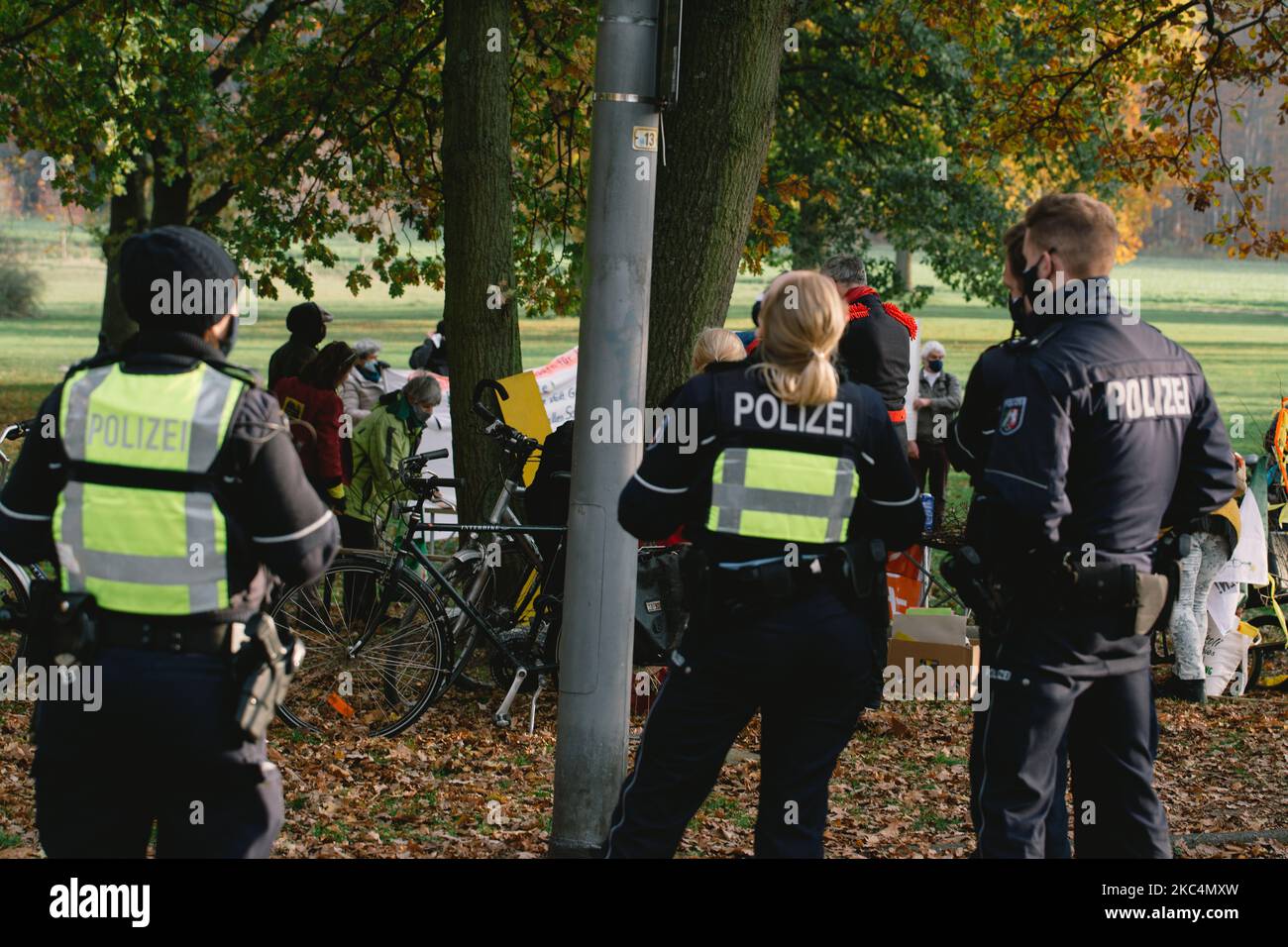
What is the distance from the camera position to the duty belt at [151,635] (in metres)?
3.11

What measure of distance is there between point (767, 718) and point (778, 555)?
1.44ft

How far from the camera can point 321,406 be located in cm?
834

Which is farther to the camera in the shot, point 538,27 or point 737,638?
point 538,27

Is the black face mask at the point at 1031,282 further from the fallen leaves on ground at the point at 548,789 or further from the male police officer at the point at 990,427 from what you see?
the fallen leaves on ground at the point at 548,789

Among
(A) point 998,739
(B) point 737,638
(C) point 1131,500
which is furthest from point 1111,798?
(B) point 737,638

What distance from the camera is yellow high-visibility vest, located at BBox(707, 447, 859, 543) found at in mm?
3617

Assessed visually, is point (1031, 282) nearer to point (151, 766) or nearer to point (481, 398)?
point (151, 766)

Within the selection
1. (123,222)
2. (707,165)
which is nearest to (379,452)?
(707,165)

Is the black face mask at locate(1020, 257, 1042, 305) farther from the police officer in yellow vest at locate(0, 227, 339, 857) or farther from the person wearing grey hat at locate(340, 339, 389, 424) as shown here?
the person wearing grey hat at locate(340, 339, 389, 424)

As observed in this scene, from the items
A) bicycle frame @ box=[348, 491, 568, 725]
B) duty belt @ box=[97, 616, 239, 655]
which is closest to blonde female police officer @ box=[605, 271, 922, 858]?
duty belt @ box=[97, 616, 239, 655]

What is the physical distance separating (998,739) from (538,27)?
28.3ft

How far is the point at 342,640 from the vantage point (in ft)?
22.4
